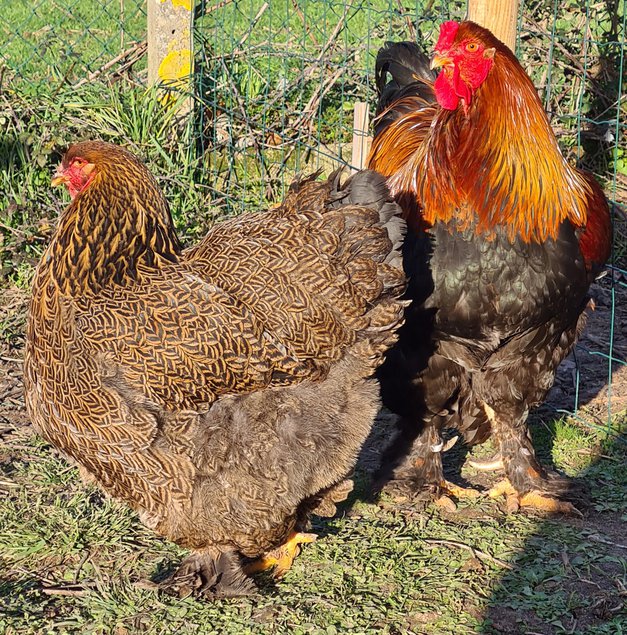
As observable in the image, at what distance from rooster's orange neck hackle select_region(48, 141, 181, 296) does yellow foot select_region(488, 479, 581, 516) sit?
7.05 feet

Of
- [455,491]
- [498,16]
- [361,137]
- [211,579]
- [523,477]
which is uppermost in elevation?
[498,16]

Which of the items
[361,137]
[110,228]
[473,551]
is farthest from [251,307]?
[361,137]

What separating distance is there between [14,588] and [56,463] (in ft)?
3.46

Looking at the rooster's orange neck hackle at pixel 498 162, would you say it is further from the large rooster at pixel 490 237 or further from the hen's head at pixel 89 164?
the hen's head at pixel 89 164

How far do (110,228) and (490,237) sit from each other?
5.44ft

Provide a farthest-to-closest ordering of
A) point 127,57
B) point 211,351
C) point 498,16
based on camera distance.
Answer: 1. point 127,57
2. point 498,16
3. point 211,351

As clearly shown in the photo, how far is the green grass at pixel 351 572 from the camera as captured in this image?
3562 millimetres

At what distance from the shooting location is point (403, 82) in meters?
5.09

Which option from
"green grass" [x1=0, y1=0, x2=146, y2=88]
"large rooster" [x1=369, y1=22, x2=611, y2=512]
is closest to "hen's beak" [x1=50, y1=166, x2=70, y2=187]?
"large rooster" [x1=369, y1=22, x2=611, y2=512]

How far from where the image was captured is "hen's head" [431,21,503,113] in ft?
12.5

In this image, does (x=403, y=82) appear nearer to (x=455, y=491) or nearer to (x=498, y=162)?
(x=498, y=162)

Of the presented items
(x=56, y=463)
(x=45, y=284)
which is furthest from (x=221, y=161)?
(x=45, y=284)

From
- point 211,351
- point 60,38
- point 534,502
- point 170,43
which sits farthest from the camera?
point 60,38

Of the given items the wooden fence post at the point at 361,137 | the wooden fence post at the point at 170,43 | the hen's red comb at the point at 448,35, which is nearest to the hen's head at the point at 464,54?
the hen's red comb at the point at 448,35
